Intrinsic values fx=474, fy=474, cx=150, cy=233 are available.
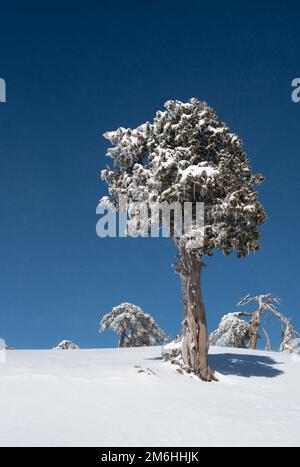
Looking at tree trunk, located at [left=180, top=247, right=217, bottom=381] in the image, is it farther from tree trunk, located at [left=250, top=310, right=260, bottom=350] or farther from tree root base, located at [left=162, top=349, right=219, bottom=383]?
tree trunk, located at [left=250, top=310, right=260, bottom=350]

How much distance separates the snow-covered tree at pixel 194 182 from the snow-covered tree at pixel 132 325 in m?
23.9

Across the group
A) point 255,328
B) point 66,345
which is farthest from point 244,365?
point 66,345

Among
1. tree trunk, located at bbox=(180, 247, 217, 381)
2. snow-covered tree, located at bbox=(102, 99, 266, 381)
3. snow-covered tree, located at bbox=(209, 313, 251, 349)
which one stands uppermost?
snow-covered tree, located at bbox=(102, 99, 266, 381)

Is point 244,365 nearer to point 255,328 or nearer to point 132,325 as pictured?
point 255,328

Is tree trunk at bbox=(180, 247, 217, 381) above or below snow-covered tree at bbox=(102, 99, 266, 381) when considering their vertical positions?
below

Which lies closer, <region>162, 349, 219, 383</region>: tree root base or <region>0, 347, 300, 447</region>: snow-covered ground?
<region>0, 347, 300, 447</region>: snow-covered ground

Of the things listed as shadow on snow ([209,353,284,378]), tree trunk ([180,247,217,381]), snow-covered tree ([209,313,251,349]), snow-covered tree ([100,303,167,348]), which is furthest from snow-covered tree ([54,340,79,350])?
tree trunk ([180,247,217,381])

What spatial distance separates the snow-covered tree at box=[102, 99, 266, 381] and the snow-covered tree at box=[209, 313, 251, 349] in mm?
23616

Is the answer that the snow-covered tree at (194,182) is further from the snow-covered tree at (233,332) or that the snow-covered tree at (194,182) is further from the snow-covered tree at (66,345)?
the snow-covered tree at (66,345)

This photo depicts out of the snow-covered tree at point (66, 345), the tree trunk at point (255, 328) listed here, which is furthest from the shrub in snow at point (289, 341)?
the snow-covered tree at point (66, 345)

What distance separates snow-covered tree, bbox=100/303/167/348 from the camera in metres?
42.2

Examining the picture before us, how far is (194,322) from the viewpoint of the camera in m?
17.9

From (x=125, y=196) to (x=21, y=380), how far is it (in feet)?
29.7
